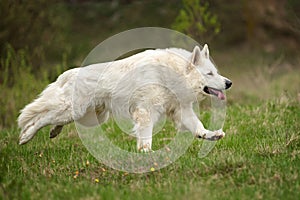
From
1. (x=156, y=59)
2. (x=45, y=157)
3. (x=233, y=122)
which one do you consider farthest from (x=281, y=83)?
(x=45, y=157)

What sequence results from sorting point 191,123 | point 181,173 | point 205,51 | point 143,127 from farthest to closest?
point 191,123
point 205,51
point 143,127
point 181,173

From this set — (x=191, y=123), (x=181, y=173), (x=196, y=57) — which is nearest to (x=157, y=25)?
(x=191, y=123)

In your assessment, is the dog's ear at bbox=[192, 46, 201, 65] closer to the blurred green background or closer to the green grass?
the green grass

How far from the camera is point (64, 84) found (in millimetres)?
6301

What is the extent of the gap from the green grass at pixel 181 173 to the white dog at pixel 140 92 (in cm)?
42

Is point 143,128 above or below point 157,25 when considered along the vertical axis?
above

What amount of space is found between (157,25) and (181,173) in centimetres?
1805

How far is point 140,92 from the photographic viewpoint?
5855 mm

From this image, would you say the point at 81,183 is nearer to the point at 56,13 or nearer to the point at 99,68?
the point at 99,68

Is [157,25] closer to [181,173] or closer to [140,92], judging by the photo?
[140,92]

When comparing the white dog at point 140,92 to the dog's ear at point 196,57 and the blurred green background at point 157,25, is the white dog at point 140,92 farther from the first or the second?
the blurred green background at point 157,25

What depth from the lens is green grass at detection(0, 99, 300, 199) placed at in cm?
425

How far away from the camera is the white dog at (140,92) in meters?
5.84

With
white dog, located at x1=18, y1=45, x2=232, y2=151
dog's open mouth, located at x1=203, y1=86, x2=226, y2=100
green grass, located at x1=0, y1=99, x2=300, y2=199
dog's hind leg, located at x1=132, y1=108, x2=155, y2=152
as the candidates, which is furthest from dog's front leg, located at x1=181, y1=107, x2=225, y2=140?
dog's hind leg, located at x1=132, y1=108, x2=155, y2=152
